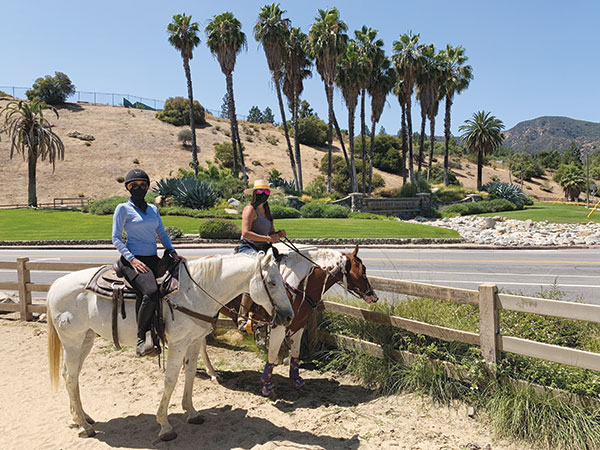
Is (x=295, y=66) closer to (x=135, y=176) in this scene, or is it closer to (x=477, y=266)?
(x=477, y=266)

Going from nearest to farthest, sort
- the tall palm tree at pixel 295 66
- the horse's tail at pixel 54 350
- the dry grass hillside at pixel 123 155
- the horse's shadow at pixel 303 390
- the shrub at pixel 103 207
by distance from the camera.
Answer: the horse's tail at pixel 54 350 < the horse's shadow at pixel 303 390 < the shrub at pixel 103 207 < the tall palm tree at pixel 295 66 < the dry grass hillside at pixel 123 155

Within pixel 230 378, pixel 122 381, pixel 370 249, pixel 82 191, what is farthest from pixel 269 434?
pixel 82 191

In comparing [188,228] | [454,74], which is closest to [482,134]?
[454,74]

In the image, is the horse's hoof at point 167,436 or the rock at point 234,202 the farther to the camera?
the rock at point 234,202

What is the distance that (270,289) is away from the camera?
4883 mm

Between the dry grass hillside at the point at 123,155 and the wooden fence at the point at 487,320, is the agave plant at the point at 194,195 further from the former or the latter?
the wooden fence at the point at 487,320

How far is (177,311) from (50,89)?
93.9 meters

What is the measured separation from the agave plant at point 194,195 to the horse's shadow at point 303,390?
3063 centimetres

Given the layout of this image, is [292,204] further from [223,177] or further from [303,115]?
[303,115]

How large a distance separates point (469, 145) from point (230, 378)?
57.4m

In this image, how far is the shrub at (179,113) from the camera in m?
81.8

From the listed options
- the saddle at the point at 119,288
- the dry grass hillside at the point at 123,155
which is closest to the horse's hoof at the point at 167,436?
the saddle at the point at 119,288

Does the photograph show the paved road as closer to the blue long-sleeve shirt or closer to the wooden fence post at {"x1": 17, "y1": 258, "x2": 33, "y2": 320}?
the wooden fence post at {"x1": 17, "y1": 258, "x2": 33, "y2": 320}

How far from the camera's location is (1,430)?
532 cm
